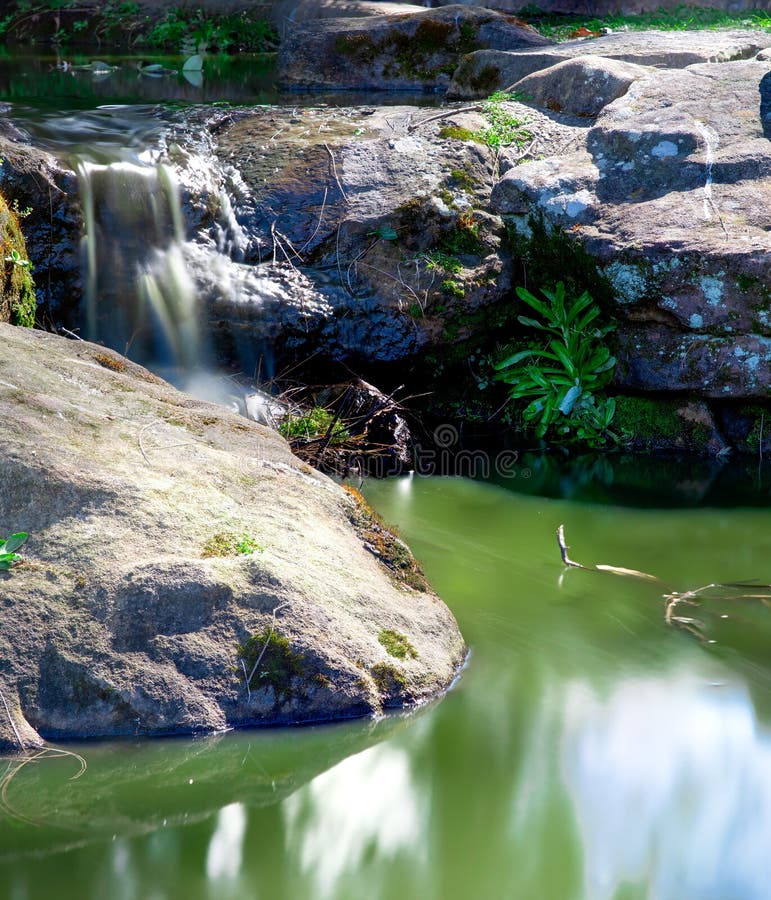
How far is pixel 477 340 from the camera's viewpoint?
7.00 metres

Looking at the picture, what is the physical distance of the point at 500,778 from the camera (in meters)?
3.30

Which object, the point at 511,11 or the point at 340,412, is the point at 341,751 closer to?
the point at 340,412

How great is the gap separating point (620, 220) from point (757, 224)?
87 cm

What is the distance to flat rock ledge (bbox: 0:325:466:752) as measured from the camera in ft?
10.6

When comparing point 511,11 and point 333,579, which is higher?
point 511,11

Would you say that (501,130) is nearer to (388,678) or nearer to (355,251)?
(355,251)

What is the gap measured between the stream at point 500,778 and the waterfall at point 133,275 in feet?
7.80

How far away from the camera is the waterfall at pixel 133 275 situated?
6.40 meters

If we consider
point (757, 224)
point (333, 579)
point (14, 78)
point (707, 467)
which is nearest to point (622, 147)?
point (757, 224)

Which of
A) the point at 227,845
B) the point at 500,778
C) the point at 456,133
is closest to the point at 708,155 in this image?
the point at 456,133

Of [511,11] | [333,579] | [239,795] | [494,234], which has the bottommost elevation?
[239,795]

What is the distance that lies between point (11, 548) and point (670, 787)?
244 cm

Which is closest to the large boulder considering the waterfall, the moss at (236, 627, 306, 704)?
the waterfall

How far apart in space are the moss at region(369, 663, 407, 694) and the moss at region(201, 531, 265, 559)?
2.05ft
